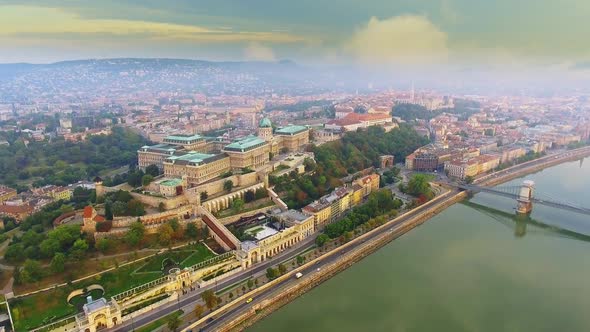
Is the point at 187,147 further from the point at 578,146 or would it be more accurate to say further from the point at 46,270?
the point at 578,146

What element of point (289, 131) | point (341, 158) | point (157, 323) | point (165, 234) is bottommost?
point (157, 323)

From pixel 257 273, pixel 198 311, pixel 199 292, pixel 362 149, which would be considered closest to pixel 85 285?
pixel 199 292

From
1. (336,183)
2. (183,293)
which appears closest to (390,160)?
(336,183)

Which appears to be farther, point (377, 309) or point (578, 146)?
point (578, 146)

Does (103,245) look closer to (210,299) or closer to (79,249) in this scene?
(79,249)

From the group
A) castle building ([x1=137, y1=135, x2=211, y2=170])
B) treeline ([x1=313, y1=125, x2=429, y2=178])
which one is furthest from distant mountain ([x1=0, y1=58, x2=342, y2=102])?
castle building ([x1=137, y1=135, x2=211, y2=170])

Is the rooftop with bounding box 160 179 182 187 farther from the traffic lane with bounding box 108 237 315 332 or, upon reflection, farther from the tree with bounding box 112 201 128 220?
the traffic lane with bounding box 108 237 315 332
